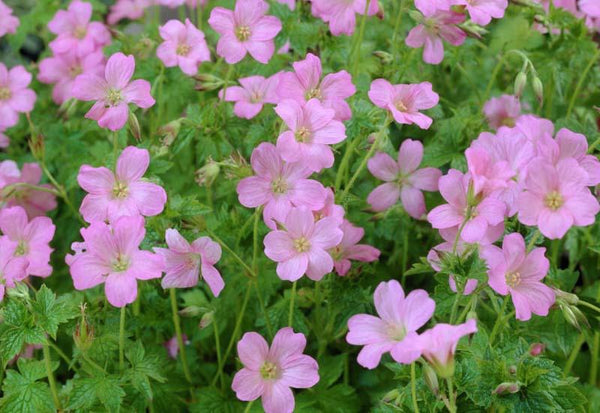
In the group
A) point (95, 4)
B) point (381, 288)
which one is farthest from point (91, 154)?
point (381, 288)

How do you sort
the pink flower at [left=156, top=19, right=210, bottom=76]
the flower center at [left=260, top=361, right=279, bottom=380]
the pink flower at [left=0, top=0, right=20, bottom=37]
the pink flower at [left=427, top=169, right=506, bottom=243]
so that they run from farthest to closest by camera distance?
the pink flower at [left=0, top=0, right=20, bottom=37] → the pink flower at [left=156, top=19, right=210, bottom=76] → the flower center at [left=260, top=361, right=279, bottom=380] → the pink flower at [left=427, top=169, right=506, bottom=243]

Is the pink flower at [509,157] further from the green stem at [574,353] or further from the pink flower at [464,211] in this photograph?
the green stem at [574,353]

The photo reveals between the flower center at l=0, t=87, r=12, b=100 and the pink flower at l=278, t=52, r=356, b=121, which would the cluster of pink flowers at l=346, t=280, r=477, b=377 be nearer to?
the pink flower at l=278, t=52, r=356, b=121

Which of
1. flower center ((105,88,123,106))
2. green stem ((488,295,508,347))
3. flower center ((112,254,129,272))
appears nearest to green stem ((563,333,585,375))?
green stem ((488,295,508,347))

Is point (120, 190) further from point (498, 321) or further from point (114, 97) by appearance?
point (498, 321)

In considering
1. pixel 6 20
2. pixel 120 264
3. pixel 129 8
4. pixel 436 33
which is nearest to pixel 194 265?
pixel 120 264

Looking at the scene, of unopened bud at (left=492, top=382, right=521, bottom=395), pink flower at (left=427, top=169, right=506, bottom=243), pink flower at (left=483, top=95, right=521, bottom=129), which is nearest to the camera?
unopened bud at (left=492, top=382, right=521, bottom=395)
